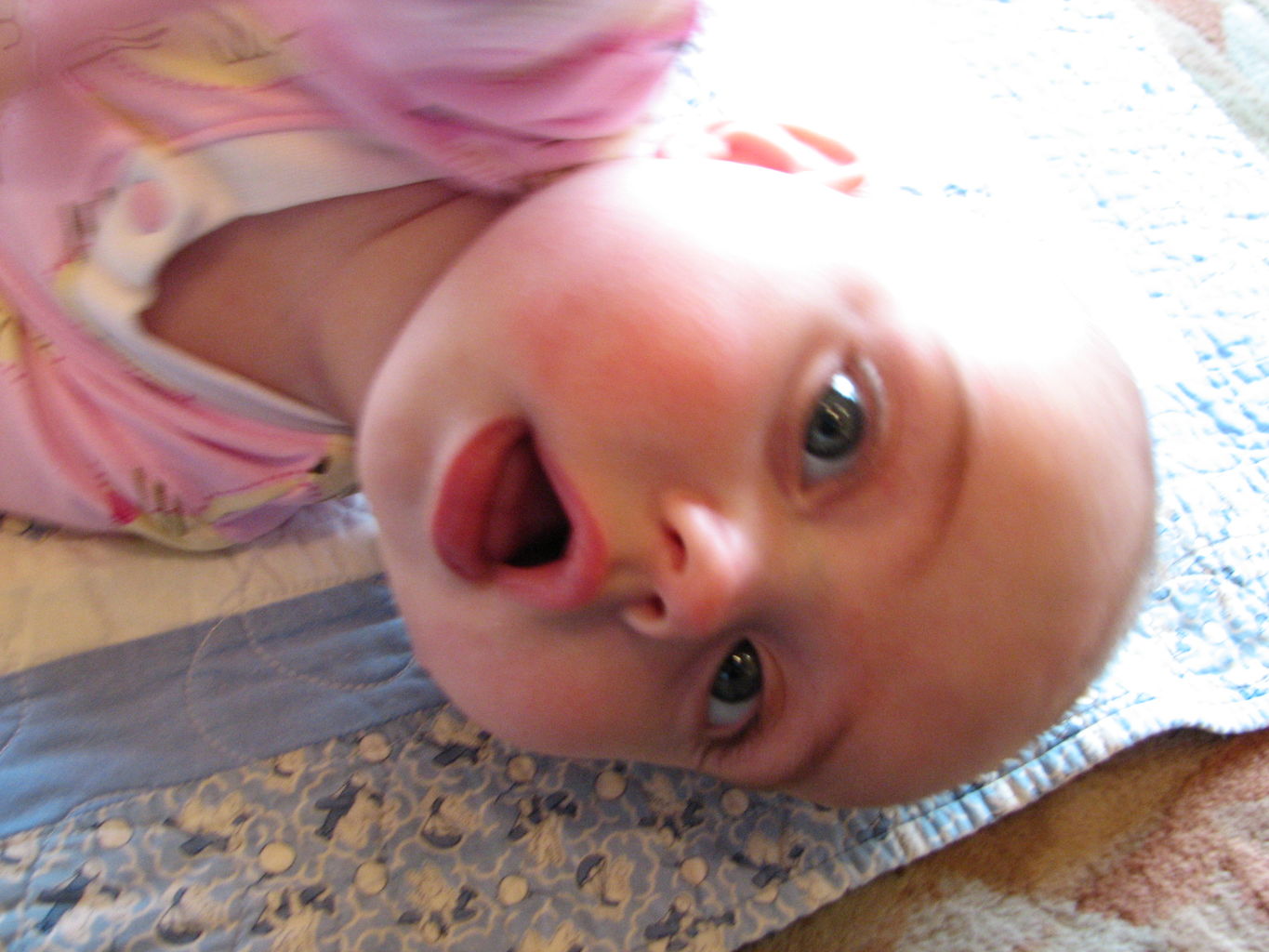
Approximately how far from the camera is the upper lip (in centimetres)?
51

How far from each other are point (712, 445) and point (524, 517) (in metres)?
0.13

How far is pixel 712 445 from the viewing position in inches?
20.0

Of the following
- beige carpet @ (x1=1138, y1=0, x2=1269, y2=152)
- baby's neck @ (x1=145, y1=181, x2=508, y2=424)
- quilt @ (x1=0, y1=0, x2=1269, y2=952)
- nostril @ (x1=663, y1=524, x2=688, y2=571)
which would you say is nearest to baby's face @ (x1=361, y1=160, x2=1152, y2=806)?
nostril @ (x1=663, y1=524, x2=688, y2=571)

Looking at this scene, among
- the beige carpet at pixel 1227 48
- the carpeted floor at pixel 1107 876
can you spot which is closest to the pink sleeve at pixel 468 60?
the carpeted floor at pixel 1107 876

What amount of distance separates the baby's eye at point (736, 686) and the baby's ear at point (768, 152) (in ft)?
1.05

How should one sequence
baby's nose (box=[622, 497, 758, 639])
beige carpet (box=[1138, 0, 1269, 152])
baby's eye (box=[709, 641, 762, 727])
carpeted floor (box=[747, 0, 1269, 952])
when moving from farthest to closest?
beige carpet (box=[1138, 0, 1269, 152]), carpeted floor (box=[747, 0, 1269, 952]), baby's eye (box=[709, 641, 762, 727]), baby's nose (box=[622, 497, 758, 639])

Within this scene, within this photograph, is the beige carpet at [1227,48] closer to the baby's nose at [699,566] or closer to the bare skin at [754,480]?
the bare skin at [754,480]

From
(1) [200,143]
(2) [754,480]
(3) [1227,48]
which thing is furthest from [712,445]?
(3) [1227,48]

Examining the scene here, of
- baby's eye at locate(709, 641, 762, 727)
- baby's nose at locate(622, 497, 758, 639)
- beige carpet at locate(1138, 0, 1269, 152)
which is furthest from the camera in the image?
beige carpet at locate(1138, 0, 1269, 152)

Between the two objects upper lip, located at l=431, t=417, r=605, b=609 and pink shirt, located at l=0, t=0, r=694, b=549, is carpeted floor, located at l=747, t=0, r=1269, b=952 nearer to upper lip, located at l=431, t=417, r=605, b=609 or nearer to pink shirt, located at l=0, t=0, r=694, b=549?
upper lip, located at l=431, t=417, r=605, b=609

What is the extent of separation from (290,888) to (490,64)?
0.57 meters

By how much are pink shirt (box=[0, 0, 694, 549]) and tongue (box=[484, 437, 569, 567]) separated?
0.72 ft

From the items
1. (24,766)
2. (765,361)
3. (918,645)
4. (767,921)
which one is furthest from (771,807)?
(24,766)

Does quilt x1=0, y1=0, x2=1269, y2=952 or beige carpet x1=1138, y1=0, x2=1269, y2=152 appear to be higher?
beige carpet x1=1138, y1=0, x2=1269, y2=152
